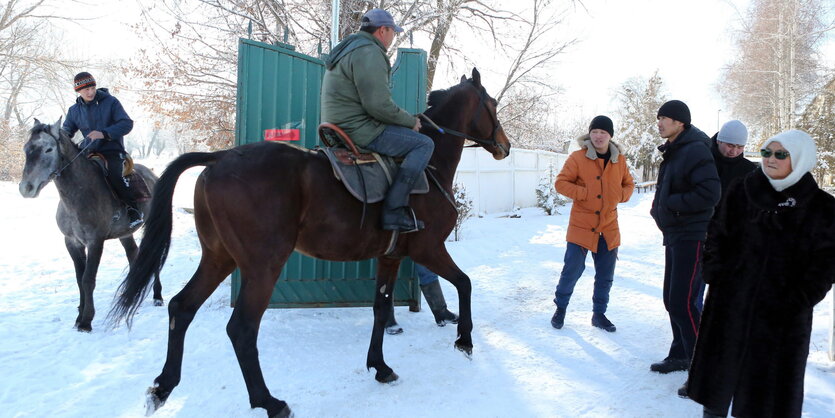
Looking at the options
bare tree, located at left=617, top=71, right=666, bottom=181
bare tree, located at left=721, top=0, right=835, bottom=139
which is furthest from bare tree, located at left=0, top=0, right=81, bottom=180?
bare tree, located at left=617, top=71, right=666, bottom=181

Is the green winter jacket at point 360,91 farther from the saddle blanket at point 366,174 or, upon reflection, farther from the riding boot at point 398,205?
the riding boot at point 398,205

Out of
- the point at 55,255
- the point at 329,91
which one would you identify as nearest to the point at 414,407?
the point at 329,91

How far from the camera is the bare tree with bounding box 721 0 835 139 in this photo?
2033cm

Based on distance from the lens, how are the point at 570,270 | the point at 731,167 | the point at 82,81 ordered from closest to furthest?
the point at 731,167 < the point at 570,270 < the point at 82,81

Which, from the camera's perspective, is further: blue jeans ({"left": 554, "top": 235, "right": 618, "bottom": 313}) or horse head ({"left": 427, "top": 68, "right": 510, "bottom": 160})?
blue jeans ({"left": 554, "top": 235, "right": 618, "bottom": 313})

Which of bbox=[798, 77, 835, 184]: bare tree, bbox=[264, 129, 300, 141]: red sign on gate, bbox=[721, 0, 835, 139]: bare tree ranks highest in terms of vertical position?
bbox=[721, 0, 835, 139]: bare tree

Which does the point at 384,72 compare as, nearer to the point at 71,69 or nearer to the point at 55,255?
the point at 55,255

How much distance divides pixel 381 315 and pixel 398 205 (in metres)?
1.08

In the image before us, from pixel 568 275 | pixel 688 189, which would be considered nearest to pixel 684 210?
pixel 688 189

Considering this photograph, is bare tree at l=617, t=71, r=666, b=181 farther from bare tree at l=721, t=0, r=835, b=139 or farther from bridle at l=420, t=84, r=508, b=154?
bridle at l=420, t=84, r=508, b=154

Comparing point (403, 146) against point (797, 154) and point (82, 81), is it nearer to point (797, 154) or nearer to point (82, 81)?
point (797, 154)

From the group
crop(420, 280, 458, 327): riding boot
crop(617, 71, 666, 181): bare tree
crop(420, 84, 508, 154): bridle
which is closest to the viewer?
crop(420, 84, 508, 154): bridle

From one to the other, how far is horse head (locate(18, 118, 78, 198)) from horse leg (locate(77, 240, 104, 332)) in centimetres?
79

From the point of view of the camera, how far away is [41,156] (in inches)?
206
